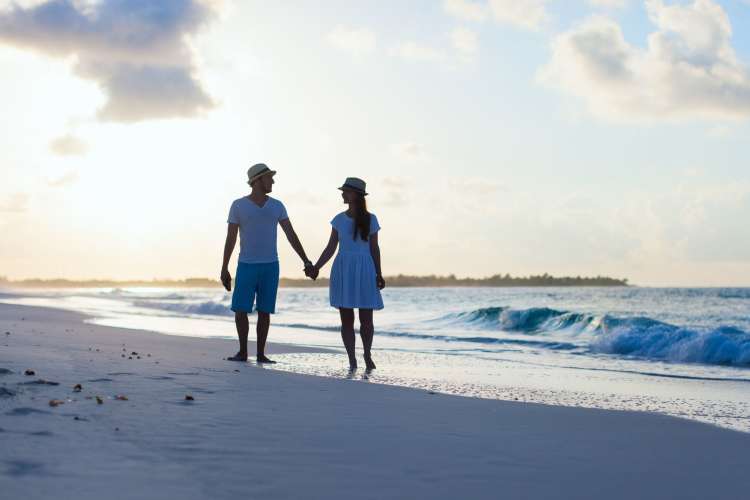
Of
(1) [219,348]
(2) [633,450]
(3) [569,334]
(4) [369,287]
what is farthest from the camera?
(3) [569,334]

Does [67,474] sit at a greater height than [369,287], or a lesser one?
lesser

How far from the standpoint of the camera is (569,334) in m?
16.5

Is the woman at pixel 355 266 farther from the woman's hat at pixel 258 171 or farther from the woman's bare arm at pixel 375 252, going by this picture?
the woman's hat at pixel 258 171

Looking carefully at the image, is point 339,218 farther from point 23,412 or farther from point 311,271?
point 23,412

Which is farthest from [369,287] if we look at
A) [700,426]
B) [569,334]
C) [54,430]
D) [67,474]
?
[569,334]

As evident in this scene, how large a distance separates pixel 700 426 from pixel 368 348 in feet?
12.2

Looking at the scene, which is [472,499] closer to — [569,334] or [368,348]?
[368,348]

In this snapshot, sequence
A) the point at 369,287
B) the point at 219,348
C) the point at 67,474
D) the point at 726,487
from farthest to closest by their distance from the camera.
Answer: the point at 219,348, the point at 369,287, the point at 726,487, the point at 67,474

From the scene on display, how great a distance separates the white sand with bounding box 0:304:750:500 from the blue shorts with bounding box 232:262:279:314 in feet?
7.38

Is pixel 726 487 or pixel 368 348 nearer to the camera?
pixel 726 487

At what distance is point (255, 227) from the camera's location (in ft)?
24.8

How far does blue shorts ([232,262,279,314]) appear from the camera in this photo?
24.8 ft

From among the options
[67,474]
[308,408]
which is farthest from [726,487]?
[67,474]

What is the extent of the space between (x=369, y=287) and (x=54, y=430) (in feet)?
15.1
